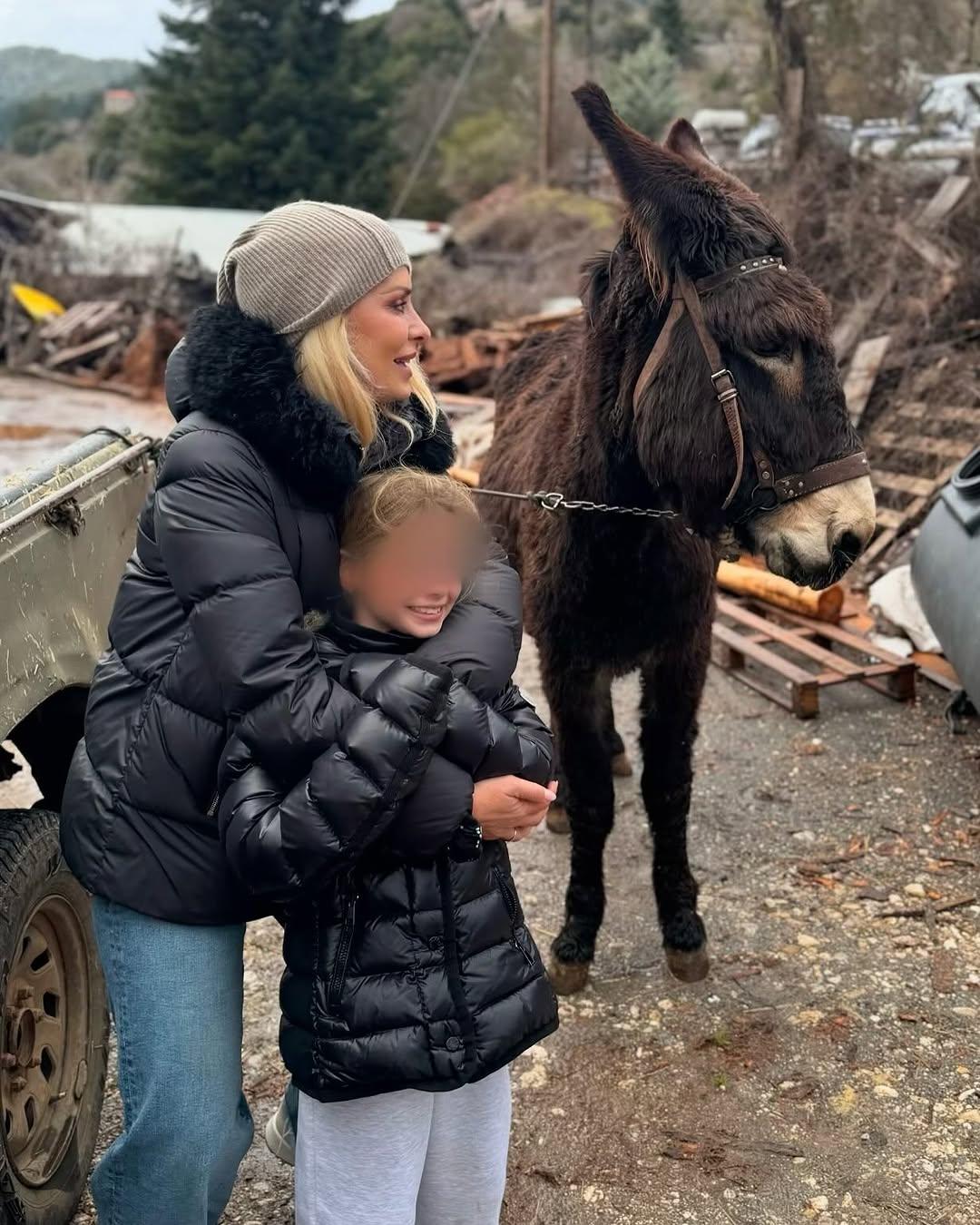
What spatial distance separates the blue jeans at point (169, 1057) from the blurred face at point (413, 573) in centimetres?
62

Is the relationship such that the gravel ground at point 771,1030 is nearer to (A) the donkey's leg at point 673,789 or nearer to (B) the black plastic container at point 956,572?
(A) the donkey's leg at point 673,789

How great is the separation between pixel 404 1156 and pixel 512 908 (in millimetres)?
437

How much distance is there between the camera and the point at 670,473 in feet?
9.05

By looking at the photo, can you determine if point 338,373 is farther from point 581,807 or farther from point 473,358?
point 473,358

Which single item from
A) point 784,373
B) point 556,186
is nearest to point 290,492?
point 784,373

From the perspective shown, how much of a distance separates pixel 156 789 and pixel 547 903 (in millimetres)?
2476

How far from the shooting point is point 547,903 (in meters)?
3.98

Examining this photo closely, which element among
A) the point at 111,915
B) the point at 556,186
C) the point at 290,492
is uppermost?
the point at 290,492

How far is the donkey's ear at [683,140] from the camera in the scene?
3.32 metres

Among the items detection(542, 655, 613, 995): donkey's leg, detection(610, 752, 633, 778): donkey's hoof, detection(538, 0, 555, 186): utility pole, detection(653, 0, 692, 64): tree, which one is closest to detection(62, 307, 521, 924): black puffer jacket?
detection(542, 655, 613, 995): donkey's leg

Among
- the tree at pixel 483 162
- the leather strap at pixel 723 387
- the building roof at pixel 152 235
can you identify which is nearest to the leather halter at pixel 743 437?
the leather strap at pixel 723 387

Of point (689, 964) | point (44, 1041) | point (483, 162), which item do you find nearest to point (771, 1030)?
point (689, 964)

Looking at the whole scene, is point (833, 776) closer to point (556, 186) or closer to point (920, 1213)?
point (920, 1213)

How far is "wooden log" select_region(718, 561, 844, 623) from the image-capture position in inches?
235
